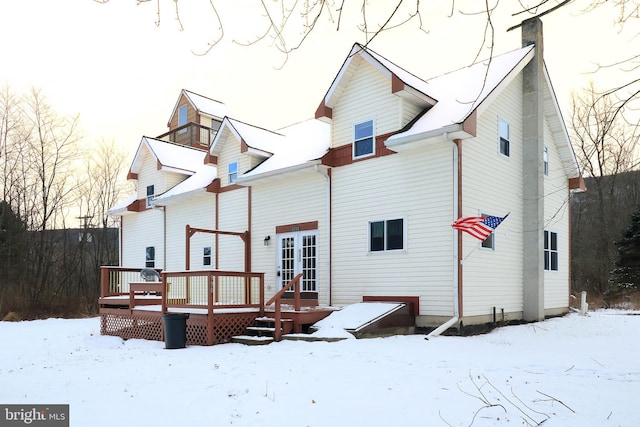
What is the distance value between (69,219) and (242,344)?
86.1 ft

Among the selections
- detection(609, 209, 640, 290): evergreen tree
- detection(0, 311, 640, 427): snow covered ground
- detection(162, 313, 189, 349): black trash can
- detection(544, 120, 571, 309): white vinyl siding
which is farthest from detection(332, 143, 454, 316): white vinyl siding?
detection(609, 209, 640, 290): evergreen tree

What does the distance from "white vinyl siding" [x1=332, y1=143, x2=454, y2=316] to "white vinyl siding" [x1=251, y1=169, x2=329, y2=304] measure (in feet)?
1.72

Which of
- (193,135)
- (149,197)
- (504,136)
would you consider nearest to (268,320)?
(504,136)

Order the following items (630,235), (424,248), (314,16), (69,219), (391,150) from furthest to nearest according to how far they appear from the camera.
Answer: (69,219), (630,235), (391,150), (424,248), (314,16)

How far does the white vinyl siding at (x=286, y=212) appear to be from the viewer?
1566cm

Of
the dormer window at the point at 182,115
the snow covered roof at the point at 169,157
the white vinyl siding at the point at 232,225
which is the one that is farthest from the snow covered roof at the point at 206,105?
the white vinyl siding at the point at 232,225

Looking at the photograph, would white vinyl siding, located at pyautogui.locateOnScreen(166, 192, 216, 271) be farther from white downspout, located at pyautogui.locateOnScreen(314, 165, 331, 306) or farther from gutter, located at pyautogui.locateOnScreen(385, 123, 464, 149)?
gutter, located at pyautogui.locateOnScreen(385, 123, 464, 149)

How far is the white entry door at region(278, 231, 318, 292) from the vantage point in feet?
52.5

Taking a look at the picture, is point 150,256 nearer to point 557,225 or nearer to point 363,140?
point 363,140

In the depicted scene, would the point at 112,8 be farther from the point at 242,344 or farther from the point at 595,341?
the point at 595,341

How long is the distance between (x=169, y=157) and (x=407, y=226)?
13.6 m

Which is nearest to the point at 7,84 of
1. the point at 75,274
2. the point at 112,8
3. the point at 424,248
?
the point at 75,274

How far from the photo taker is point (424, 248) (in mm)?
13281

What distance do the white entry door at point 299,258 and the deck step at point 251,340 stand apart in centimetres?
368
